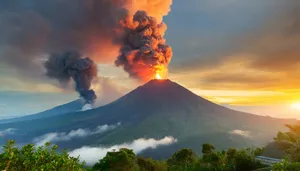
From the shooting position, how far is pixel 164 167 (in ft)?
177

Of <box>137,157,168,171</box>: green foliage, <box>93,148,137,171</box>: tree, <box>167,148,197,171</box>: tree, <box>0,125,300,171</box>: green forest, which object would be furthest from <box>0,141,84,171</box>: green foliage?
<box>167,148,197,171</box>: tree

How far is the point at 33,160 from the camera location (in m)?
15.4

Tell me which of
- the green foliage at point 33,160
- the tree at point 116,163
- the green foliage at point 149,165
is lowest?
the green foliage at point 149,165

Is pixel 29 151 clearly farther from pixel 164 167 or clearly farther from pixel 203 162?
pixel 164 167

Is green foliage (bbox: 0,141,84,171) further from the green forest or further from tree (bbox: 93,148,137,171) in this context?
tree (bbox: 93,148,137,171)

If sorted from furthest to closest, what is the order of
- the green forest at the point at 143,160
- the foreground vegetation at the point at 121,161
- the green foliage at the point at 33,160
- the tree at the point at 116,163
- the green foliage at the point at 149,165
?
1. the green foliage at the point at 149,165
2. the tree at the point at 116,163
3. the green forest at the point at 143,160
4. the foreground vegetation at the point at 121,161
5. the green foliage at the point at 33,160

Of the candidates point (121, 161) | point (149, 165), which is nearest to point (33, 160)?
point (121, 161)

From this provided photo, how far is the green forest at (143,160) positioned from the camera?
14945 millimetres

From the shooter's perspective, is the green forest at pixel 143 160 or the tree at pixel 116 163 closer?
the green forest at pixel 143 160

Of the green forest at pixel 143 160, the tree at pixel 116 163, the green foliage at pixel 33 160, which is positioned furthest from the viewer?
the tree at pixel 116 163

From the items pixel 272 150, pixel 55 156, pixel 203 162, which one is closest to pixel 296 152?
pixel 272 150

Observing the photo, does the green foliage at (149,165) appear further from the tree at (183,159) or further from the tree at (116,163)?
the tree at (116,163)

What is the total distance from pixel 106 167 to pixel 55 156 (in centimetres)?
2733

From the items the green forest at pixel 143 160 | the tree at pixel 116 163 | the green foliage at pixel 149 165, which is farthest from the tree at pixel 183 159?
the tree at pixel 116 163
